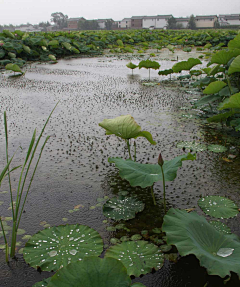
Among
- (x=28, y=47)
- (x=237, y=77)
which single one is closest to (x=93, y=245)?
(x=237, y=77)

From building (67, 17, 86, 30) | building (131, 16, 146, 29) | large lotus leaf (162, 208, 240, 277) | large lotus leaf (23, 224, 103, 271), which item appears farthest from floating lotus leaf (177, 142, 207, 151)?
building (67, 17, 86, 30)

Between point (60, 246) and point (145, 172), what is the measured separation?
1.71 ft

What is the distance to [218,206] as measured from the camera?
124cm

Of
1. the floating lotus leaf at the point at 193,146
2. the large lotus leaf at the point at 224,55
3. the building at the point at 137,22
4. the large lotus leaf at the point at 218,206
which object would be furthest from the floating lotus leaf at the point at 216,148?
the building at the point at 137,22

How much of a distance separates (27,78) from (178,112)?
111 inches

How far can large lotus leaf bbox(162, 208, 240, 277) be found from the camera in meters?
0.76

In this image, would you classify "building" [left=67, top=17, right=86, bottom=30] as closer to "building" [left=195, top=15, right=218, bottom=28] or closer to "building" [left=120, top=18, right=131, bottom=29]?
"building" [left=120, top=18, right=131, bottom=29]

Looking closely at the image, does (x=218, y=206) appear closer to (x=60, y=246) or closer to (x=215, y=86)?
(x=60, y=246)

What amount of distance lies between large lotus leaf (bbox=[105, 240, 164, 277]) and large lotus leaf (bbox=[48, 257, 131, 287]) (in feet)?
0.77

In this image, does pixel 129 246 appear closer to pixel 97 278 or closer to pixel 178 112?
pixel 97 278

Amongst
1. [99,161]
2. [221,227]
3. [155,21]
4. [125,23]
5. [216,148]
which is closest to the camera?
[221,227]

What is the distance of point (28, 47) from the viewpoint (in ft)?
20.7

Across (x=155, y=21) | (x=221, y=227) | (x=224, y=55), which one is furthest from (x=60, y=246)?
(x=155, y=21)

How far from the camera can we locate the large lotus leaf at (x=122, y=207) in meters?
1.19
